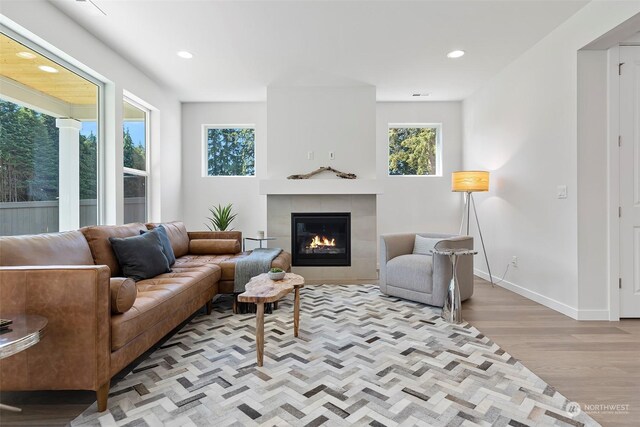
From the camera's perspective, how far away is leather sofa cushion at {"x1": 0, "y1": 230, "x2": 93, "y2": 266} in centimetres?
178

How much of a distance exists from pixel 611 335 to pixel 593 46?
246 centimetres

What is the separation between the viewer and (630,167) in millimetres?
2797

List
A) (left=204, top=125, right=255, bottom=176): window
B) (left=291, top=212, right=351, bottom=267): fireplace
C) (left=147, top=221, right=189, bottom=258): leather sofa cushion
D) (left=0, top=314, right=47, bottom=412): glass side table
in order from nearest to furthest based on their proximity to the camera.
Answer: (left=0, top=314, right=47, bottom=412): glass side table, (left=147, top=221, right=189, bottom=258): leather sofa cushion, (left=291, top=212, right=351, bottom=267): fireplace, (left=204, top=125, right=255, bottom=176): window

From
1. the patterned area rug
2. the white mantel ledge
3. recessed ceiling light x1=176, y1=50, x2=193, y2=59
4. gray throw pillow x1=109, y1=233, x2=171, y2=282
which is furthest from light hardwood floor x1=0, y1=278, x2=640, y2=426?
recessed ceiling light x1=176, y1=50, x2=193, y2=59

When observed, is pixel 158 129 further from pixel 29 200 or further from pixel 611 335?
pixel 611 335

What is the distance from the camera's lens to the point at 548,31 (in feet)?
10.0

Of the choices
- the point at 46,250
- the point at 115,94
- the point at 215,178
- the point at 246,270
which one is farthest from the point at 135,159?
the point at 46,250

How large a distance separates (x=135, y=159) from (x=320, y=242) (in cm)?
274

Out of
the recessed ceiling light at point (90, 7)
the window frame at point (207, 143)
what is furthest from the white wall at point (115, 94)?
the window frame at point (207, 143)

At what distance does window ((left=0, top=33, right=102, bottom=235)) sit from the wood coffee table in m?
1.94

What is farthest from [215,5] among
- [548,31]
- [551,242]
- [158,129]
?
[551,242]

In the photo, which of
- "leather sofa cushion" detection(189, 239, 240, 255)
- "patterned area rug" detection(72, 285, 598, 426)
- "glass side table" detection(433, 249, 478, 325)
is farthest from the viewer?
"leather sofa cushion" detection(189, 239, 240, 255)

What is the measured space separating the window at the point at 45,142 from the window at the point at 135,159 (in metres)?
0.55

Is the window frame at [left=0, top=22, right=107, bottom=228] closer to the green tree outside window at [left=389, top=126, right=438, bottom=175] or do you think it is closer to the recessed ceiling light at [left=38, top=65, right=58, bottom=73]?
the recessed ceiling light at [left=38, top=65, right=58, bottom=73]
